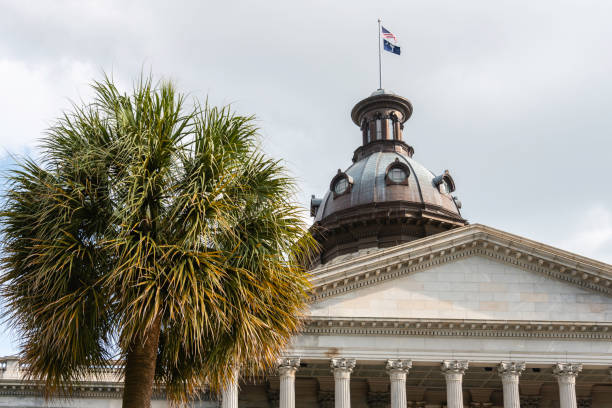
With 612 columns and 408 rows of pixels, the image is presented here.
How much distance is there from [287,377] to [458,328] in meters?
7.68

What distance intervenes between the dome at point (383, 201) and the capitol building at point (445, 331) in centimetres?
1483

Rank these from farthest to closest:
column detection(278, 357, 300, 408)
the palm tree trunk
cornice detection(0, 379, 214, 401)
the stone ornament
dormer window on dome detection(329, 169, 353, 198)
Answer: dormer window on dome detection(329, 169, 353, 198) < cornice detection(0, 379, 214, 401) < the stone ornament < column detection(278, 357, 300, 408) < the palm tree trunk

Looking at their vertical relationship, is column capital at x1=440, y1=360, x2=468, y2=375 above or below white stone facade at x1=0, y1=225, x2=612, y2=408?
below

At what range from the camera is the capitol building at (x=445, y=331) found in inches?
1331

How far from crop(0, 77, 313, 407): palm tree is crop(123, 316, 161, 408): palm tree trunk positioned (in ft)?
0.06

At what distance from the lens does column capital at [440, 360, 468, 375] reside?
33.8 meters

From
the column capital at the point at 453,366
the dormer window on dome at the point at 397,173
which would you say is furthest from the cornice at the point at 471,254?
the dormer window on dome at the point at 397,173

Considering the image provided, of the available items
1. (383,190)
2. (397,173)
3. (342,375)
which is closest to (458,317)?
(342,375)

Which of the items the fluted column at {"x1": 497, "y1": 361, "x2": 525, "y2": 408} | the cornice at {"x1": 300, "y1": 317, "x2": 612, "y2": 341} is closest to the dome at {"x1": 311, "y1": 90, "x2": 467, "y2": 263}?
the cornice at {"x1": 300, "y1": 317, "x2": 612, "y2": 341}

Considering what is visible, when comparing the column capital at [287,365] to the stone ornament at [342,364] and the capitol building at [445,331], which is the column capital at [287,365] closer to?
the capitol building at [445,331]

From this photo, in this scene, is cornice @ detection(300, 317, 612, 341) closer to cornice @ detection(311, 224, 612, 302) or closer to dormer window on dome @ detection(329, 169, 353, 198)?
cornice @ detection(311, 224, 612, 302)

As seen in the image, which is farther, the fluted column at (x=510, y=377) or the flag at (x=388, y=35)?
the flag at (x=388, y=35)

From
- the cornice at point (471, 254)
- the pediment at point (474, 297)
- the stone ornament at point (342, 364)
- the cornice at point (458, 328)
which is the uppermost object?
the cornice at point (471, 254)

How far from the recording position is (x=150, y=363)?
563 inches
